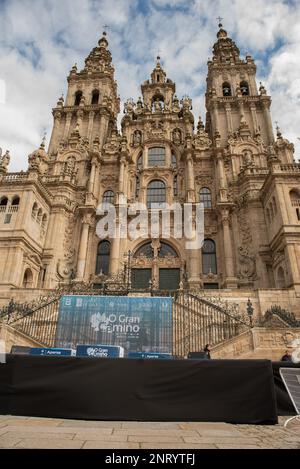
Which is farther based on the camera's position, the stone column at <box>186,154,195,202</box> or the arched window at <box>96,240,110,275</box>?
the stone column at <box>186,154,195,202</box>

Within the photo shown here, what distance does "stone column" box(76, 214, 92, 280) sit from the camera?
2527 centimetres

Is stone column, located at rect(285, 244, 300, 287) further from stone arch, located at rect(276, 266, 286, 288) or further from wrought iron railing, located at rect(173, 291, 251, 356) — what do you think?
wrought iron railing, located at rect(173, 291, 251, 356)

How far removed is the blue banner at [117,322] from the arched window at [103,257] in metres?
9.35

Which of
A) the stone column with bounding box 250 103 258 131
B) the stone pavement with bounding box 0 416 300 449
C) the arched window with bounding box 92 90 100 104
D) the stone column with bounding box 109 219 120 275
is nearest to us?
the stone pavement with bounding box 0 416 300 449

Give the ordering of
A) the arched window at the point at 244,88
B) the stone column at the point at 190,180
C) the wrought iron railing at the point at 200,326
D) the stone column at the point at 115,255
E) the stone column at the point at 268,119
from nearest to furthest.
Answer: the wrought iron railing at the point at 200,326, the stone column at the point at 115,255, the stone column at the point at 190,180, the stone column at the point at 268,119, the arched window at the point at 244,88

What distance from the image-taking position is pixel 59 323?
16656 mm

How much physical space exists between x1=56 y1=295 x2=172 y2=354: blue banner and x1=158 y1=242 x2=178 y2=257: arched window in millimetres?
10167

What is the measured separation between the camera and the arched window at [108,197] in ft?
98.2

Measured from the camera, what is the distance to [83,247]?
26.3m

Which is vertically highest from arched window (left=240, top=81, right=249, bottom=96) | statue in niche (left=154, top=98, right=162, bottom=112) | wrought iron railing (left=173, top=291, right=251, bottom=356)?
arched window (left=240, top=81, right=249, bottom=96)

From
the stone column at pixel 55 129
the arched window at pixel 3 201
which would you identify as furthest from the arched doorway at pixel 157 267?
the stone column at pixel 55 129

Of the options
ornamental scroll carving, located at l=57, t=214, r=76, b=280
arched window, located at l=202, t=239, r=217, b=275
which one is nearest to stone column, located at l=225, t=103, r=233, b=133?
arched window, located at l=202, t=239, r=217, b=275

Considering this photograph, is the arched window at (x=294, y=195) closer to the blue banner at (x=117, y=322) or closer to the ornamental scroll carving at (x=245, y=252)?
the ornamental scroll carving at (x=245, y=252)
